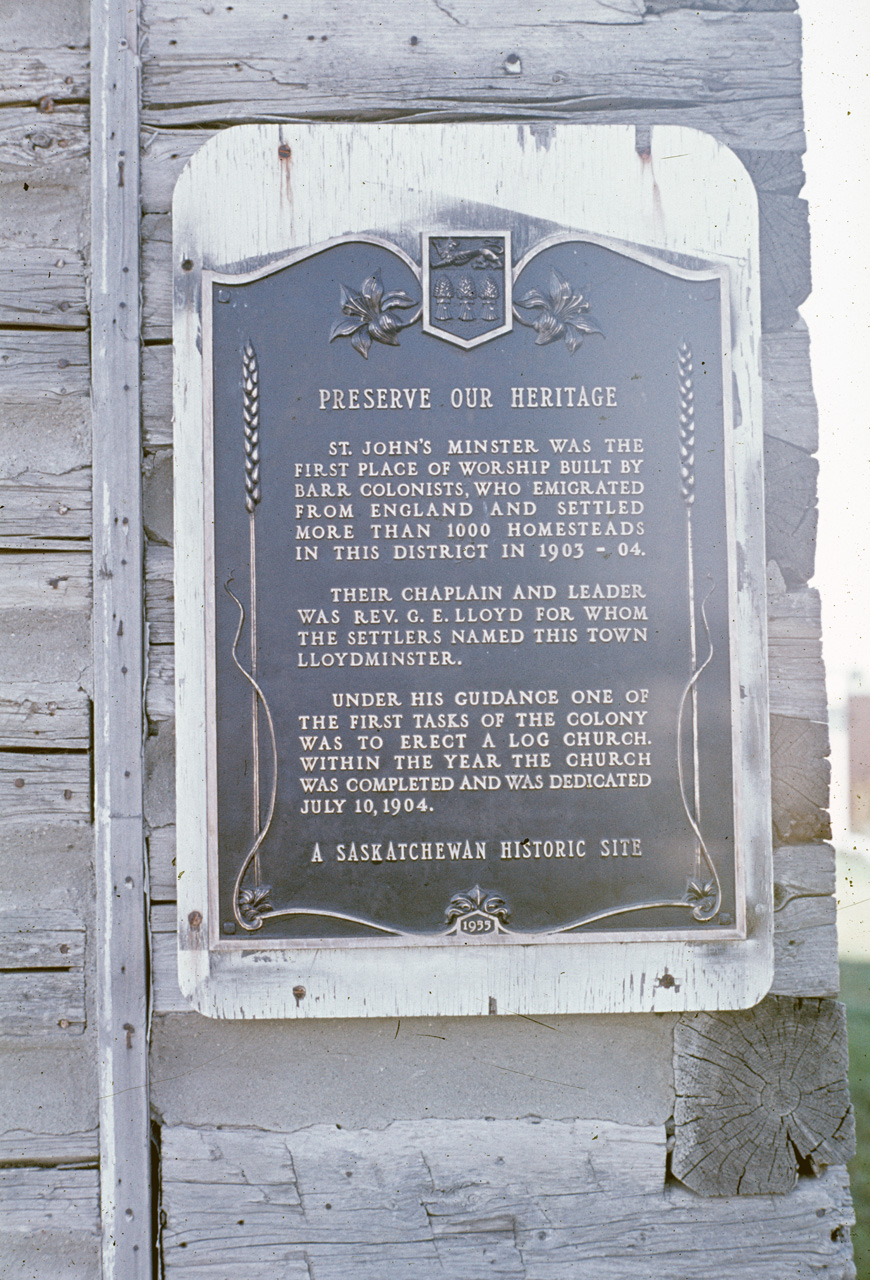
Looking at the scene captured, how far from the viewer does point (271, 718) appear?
1937mm

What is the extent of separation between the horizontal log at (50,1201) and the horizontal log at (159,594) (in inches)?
52.6

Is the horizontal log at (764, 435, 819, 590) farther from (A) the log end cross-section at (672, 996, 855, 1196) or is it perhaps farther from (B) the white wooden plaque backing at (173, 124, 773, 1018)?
(A) the log end cross-section at (672, 996, 855, 1196)

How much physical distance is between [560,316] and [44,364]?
1.32 metres

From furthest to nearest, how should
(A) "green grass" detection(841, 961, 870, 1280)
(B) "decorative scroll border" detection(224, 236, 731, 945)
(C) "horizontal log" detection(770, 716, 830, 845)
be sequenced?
(A) "green grass" detection(841, 961, 870, 1280)
(C) "horizontal log" detection(770, 716, 830, 845)
(B) "decorative scroll border" detection(224, 236, 731, 945)

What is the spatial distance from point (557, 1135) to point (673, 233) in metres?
2.23

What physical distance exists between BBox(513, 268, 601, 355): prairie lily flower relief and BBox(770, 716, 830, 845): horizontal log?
3.60 ft

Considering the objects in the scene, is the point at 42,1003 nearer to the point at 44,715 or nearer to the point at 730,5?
the point at 44,715

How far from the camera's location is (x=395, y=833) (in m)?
1.94

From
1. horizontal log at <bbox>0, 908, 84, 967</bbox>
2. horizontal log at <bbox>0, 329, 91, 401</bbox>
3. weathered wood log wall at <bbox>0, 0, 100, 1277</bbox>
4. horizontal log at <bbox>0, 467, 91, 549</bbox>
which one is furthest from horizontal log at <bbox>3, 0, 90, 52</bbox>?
horizontal log at <bbox>0, 908, 84, 967</bbox>

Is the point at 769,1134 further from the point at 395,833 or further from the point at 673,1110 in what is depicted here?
the point at 395,833

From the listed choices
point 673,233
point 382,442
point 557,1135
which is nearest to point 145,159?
point 382,442

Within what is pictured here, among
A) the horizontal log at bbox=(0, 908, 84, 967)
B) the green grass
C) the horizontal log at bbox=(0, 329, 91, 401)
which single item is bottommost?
the green grass

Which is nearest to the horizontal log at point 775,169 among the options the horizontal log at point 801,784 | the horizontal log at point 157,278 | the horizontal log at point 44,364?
the horizontal log at point 801,784

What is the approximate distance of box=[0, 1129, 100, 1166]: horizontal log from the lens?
78.3 inches
